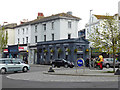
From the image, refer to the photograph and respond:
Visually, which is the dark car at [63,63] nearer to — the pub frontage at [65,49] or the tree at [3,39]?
the pub frontage at [65,49]

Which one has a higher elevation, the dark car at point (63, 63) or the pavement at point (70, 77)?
the dark car at point (63, 63)

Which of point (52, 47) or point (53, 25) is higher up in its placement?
point (53, 25)

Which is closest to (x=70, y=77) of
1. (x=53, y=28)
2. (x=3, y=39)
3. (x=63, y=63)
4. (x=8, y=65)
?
(x=8, y=65)

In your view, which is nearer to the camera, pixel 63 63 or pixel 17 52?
pixel 63 63

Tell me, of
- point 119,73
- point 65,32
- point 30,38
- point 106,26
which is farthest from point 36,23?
point 119,73

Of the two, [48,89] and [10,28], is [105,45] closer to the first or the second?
[48,89]

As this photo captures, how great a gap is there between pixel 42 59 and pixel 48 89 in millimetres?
42345

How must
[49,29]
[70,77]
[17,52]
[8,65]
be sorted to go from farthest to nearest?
[17,52] → [49,29] → [8,65] → [70,77]

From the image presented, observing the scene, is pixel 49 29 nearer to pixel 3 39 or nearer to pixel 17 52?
pixel 17 52

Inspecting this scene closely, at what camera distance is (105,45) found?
79.4ft

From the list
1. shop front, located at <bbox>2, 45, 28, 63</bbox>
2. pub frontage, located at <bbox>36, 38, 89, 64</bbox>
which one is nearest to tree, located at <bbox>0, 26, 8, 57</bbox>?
shop front, located at <bbox>2, 45, 28, 63</bbox>

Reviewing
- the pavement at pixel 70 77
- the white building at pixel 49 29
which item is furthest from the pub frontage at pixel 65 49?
the pavement at pixel 70 77

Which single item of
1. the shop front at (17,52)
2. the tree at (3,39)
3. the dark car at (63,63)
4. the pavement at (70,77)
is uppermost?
the tree at (3,39)

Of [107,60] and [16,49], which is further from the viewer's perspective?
[16,49]
